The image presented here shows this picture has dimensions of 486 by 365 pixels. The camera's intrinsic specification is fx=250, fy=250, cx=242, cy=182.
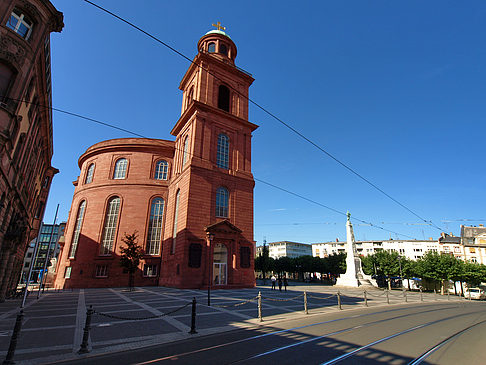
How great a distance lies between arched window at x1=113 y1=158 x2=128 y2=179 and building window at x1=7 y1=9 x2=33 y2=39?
2078 cm

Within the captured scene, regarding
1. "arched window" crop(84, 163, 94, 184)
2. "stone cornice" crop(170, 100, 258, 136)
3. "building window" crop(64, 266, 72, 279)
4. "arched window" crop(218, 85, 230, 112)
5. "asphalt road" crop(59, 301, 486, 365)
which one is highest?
"arched window" crop(218, 85, 230, 112)

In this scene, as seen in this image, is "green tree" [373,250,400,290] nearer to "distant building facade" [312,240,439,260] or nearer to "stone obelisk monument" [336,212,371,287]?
"stone obelisk monument" [336,212,371,287]

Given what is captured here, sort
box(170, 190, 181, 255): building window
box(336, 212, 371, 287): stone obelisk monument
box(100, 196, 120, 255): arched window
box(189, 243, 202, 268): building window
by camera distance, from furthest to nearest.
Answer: box(336, 212, 371, 287): stone obelisk monument → box(100, 196, 120, 255): arched window → box(170, 190, 181, 255): building window → box(189, 243, 202, 268): building window

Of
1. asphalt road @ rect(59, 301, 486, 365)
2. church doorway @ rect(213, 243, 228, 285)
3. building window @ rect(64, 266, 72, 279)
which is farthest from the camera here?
building window @ rect(64, 266, 72, 279)

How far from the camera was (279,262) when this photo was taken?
72.2 m

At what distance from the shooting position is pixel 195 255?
77.7 feet

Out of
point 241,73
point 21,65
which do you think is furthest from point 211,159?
point 21,65

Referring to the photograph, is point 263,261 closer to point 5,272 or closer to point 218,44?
point 218,44

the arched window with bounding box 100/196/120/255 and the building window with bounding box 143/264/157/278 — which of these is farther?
the arched window with bounding box 100/196/120/255

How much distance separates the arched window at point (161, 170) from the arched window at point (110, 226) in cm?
571

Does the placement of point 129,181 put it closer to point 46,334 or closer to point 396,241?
point 46,334

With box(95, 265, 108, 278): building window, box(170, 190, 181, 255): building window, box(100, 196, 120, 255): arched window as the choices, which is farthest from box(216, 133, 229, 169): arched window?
box(95, 265, 108, 278): building window

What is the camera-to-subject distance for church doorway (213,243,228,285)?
2502 centimetres

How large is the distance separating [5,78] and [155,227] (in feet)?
71.7
